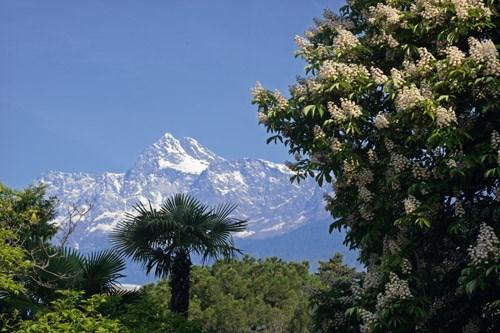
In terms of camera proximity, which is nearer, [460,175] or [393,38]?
[460,175]

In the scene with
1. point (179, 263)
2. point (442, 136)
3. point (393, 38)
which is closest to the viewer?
point (442, 136)

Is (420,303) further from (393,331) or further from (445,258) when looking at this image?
(445,258)

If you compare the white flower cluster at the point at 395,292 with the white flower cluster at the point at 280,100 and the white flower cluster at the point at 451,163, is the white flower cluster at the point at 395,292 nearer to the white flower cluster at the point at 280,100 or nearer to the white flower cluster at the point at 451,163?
the white flower cluster at the point at 451,163

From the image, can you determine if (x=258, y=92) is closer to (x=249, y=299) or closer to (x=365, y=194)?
(x=365, y=194)

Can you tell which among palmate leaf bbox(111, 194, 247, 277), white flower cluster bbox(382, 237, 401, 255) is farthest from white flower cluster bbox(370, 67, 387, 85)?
palmate leaf bbox(111, 194, 247, 277)

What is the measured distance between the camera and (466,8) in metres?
11.6

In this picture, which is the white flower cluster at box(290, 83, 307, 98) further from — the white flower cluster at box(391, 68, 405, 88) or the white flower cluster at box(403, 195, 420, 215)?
the white flower cluster at box(403, 195, 420, 215)

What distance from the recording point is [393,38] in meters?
13.0

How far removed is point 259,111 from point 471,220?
175 inches

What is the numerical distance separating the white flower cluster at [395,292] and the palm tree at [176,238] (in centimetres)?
1014

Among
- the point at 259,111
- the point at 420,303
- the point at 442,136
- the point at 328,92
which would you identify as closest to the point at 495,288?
the point at 420,303

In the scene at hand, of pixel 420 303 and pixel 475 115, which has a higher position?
pixel 475 115

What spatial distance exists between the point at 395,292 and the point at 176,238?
34.3 ft

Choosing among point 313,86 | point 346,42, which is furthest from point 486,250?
point 346,42
